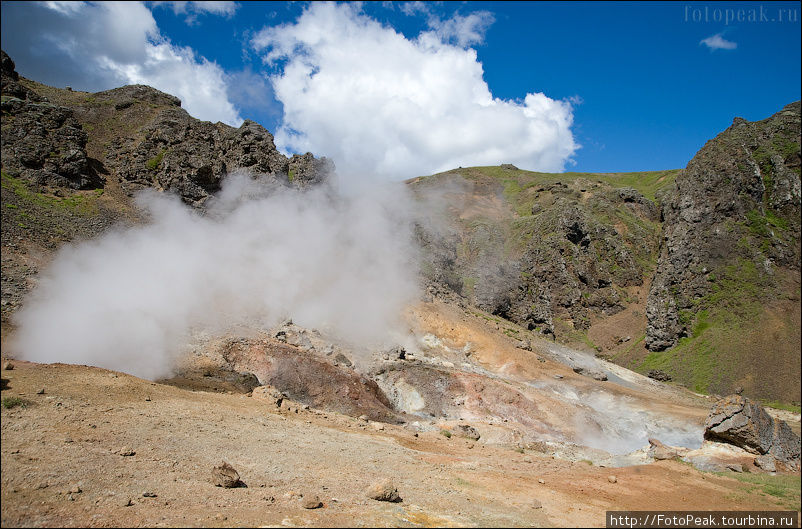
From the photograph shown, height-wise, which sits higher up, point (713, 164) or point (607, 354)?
point (713, 164)

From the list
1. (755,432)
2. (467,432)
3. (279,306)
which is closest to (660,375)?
(755,432)

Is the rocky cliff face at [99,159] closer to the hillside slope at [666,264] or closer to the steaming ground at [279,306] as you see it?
the steaming ground at [279,306]

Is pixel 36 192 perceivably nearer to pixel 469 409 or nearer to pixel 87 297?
pixel 87 297

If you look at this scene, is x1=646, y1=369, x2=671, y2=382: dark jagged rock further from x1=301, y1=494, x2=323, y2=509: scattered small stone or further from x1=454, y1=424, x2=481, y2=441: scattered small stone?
x1=301, y1=494, x2=323, y2=509: scattered small stone

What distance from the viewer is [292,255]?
131 feet

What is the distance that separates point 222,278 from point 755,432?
3223cm

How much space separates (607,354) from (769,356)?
1035 inches

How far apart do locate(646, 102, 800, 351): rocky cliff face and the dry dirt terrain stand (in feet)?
150

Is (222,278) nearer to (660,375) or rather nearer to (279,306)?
(279,306)

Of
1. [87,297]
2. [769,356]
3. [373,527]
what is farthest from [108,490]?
[769,356]

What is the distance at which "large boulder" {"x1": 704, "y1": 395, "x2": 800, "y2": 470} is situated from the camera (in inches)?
752

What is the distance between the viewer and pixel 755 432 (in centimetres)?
1939

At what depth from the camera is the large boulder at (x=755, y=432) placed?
19.1 meters

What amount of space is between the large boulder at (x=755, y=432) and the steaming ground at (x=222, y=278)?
21.9m
